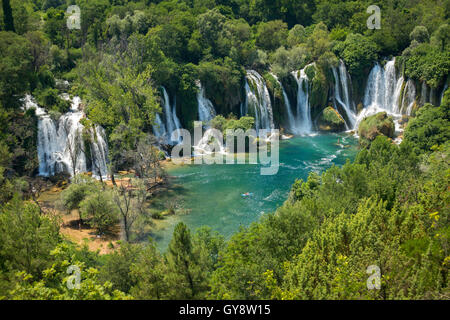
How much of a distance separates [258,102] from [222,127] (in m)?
8.30

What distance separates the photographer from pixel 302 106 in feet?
185

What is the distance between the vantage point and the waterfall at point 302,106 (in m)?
55.7

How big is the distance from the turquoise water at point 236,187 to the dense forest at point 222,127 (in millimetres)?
2568

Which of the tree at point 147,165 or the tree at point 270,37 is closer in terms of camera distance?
the tree at point 147,165

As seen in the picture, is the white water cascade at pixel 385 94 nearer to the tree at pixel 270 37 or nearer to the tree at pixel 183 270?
the tree at pixel 270 37

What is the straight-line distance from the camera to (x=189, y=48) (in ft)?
168

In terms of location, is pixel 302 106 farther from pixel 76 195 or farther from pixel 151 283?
pixel 151 283

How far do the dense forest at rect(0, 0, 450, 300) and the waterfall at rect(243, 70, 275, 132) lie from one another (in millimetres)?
1168

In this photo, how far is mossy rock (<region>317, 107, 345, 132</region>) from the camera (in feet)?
181

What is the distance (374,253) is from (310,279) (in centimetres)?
283

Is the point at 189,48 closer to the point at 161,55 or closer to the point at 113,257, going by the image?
the point at 161,55

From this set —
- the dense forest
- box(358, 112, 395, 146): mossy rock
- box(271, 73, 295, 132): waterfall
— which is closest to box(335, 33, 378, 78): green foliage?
the dense forest

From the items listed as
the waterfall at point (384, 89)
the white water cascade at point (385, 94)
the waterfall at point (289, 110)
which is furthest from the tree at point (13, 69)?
the waterfall at point (384, 89)

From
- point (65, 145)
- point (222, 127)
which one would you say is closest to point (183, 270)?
point (65, 145)
